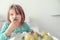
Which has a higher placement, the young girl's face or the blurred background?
the young girl's face

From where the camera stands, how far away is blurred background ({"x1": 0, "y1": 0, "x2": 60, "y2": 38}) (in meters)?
1.65

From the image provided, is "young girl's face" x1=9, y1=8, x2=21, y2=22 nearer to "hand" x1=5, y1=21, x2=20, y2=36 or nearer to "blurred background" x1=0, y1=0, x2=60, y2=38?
"hand" x1=5, y1=21, x2=20, y2=36

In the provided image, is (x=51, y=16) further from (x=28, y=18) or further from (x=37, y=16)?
(x=28, y=18)

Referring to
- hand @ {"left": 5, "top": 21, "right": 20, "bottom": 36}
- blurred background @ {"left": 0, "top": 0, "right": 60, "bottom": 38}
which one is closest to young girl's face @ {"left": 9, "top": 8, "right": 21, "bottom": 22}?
hand @ {"left": 5, "top": 21, "right": 20, "bottom": 36}

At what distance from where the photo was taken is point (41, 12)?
169 cm

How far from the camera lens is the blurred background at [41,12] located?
5.41 ft

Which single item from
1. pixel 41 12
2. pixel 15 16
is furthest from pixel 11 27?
pixel 41 12

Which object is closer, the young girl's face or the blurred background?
the young girl's face

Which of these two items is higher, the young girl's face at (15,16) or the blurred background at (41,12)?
the young girl's face at (15,16)

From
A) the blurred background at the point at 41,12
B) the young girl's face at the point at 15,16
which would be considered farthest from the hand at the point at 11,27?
the blurred background at the point at 41,12

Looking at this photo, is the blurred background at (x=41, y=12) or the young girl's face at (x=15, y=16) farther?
the blurred background at (x=41, y=12)

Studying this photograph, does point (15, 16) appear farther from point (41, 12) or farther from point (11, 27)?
point (41, 12)

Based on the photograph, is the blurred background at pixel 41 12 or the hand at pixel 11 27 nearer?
the hand at pixel 11 27

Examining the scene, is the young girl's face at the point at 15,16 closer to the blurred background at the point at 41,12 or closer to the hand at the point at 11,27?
the hand at the point at 11,27
